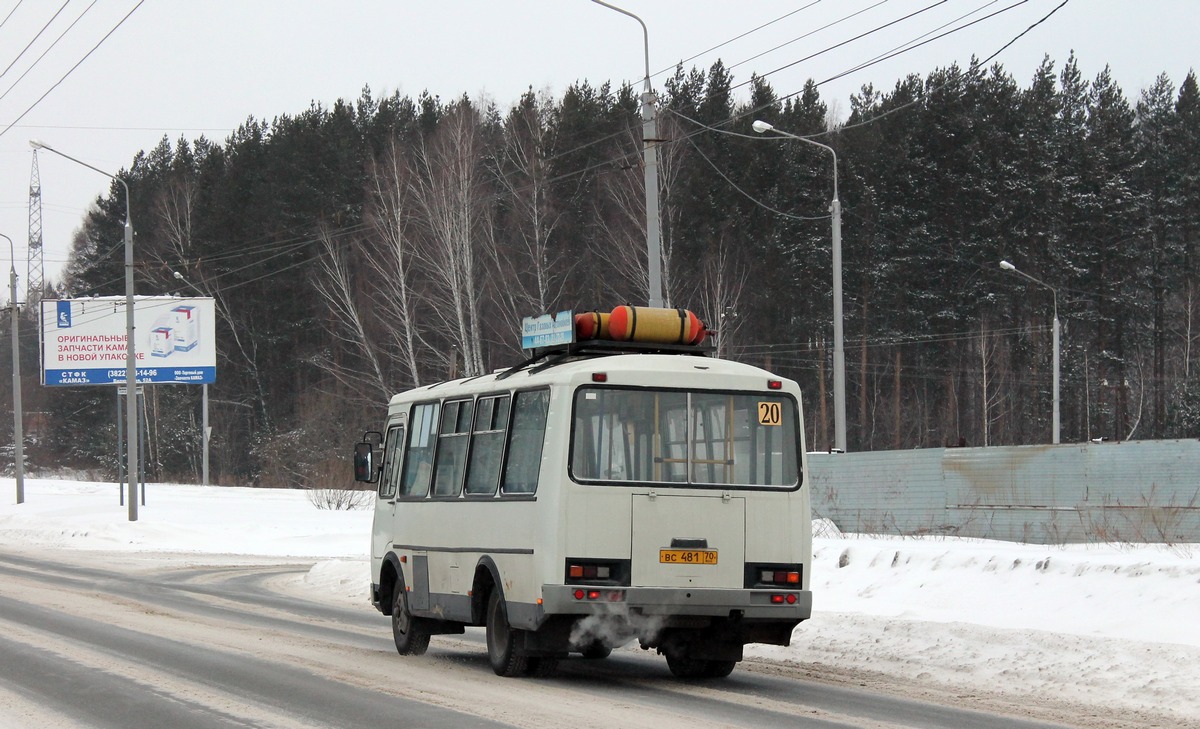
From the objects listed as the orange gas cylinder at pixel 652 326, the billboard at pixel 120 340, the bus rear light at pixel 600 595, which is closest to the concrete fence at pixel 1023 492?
the orange gas cylinder at pixel 652 326

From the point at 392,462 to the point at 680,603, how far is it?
4749mm

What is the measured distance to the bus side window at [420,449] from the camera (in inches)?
535

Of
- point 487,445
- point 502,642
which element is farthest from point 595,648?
point 487,445

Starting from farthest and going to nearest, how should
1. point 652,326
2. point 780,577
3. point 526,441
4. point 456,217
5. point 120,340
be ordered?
point 120,340 < point 456,217 < point 652,326 < point 526,441 < point 780,577

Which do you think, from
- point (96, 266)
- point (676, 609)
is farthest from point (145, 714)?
point (96, 266)

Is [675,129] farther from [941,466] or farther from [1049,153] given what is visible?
[941,466]

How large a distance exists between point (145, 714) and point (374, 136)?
6824cm

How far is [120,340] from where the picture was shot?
56.1m

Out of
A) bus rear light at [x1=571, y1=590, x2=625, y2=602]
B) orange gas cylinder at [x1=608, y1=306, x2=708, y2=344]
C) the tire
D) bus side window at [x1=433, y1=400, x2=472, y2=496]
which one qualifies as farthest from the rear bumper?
orange gas cylinder at [x1=608, y1=306, x2=708, y2=344]

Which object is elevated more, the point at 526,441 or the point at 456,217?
the point at 456,217

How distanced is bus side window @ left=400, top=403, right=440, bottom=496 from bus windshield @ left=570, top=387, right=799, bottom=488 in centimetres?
286

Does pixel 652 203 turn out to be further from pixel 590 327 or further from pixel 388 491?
pixel 590 327

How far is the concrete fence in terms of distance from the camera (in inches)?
772

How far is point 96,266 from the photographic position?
8638 centimetres
